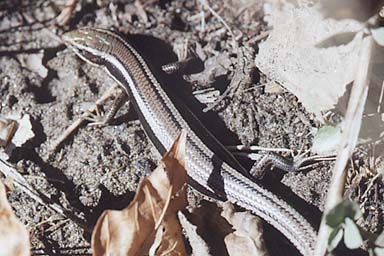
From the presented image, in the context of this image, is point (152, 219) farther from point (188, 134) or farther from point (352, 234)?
point (352, 234)

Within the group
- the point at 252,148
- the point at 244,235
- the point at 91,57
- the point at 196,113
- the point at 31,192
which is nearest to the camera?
the point at 244,235

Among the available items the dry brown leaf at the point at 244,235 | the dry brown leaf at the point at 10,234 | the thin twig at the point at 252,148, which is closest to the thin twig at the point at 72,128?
the dry brown leaf at the point at 10,234

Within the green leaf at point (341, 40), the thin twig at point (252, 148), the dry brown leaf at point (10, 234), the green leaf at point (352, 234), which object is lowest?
the dry brown leaf at point (10, 234)

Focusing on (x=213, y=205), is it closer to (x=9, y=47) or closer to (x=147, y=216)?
(x=147, y=216)

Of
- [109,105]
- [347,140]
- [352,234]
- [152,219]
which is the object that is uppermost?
[347,140]

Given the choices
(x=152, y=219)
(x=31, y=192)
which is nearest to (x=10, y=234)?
(x=31, y=192)

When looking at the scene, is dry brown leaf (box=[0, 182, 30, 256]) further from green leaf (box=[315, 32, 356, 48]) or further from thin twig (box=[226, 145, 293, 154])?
green leaf (box=[315, 32, 356, 48])

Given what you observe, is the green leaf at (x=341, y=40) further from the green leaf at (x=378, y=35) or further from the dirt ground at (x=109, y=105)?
the dirt ground at (x=109, y=105)
